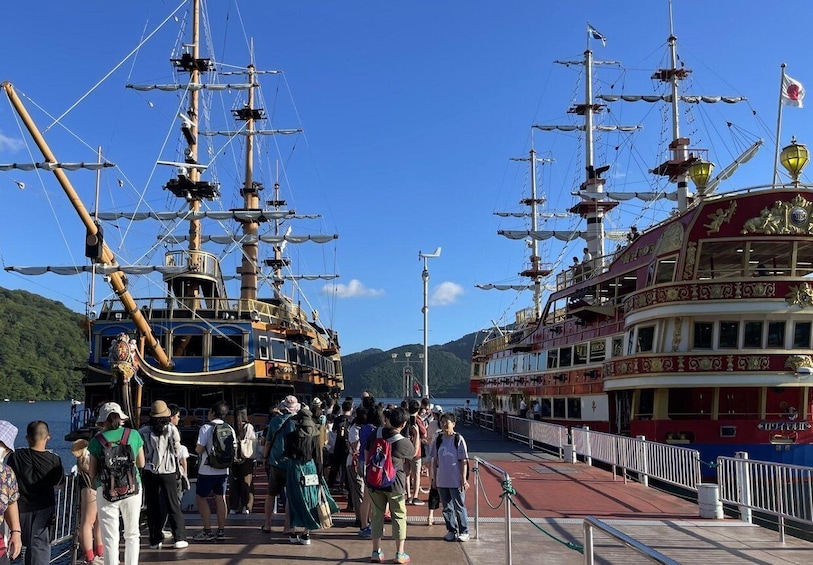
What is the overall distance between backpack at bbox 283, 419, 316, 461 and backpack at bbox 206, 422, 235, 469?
0.79 meters

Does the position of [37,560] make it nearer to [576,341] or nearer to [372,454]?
[372,454]

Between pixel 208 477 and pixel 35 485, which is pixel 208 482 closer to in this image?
pixel 208 477

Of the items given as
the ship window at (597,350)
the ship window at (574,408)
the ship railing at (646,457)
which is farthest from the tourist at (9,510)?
the ship window at (574,408)

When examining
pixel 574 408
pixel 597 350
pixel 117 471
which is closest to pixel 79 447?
pixel 117 471

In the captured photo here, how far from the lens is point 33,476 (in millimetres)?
5848

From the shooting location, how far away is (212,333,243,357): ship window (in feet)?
78.0

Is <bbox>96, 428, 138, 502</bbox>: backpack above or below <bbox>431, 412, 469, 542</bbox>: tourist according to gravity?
above

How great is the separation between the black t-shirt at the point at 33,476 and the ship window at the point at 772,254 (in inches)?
642

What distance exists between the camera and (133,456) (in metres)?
6.41

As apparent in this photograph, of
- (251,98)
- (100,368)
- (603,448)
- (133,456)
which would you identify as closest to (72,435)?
(100,368)

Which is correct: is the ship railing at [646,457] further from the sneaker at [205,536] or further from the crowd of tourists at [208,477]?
the sneaker at [205,536]

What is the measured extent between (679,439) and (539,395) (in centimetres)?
1252

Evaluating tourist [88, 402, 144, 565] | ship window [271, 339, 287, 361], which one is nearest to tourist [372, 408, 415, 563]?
tourist [88, 402, 144, 565]

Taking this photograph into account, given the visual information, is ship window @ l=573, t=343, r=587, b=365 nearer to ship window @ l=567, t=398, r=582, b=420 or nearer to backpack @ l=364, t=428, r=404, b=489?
ship window @ l=567, t=398, r=582, b=420
